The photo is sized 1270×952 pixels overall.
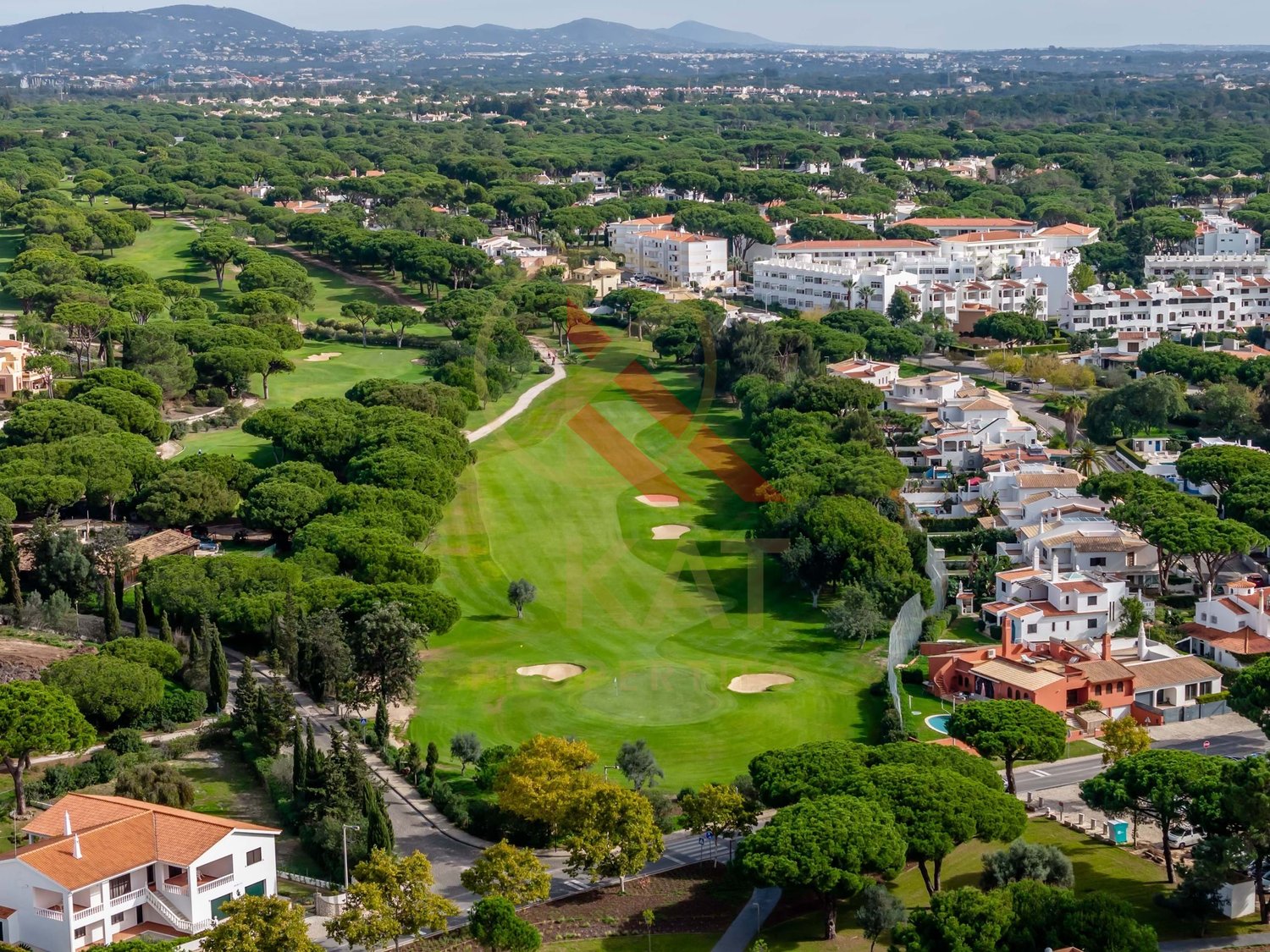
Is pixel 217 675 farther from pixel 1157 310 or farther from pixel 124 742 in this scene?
pixel 1157 310

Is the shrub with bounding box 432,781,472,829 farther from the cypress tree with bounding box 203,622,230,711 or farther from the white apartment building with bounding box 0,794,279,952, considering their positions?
the cypress tree with bounding box 203,622,230,711

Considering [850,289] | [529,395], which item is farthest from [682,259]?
[529,395]

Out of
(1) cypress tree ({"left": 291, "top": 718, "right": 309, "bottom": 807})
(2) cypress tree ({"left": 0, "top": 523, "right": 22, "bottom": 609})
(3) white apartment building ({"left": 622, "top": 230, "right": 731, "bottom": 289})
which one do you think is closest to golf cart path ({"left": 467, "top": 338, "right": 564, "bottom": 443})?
(3) white apartment building ({"left": 622, "top": 230, "right": 731, "bottom": 289})

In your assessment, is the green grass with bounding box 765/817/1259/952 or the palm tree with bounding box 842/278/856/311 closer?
the green grass with bounding box 765/817/1259/952

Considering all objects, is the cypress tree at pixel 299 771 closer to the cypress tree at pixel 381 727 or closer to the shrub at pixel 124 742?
the cypress tree at pixel 381 727

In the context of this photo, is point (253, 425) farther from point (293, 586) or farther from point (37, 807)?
point (37, 807)

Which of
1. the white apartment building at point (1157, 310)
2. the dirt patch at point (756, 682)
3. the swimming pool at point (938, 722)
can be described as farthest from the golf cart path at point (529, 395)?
the swimming pool at point (938, 722)
